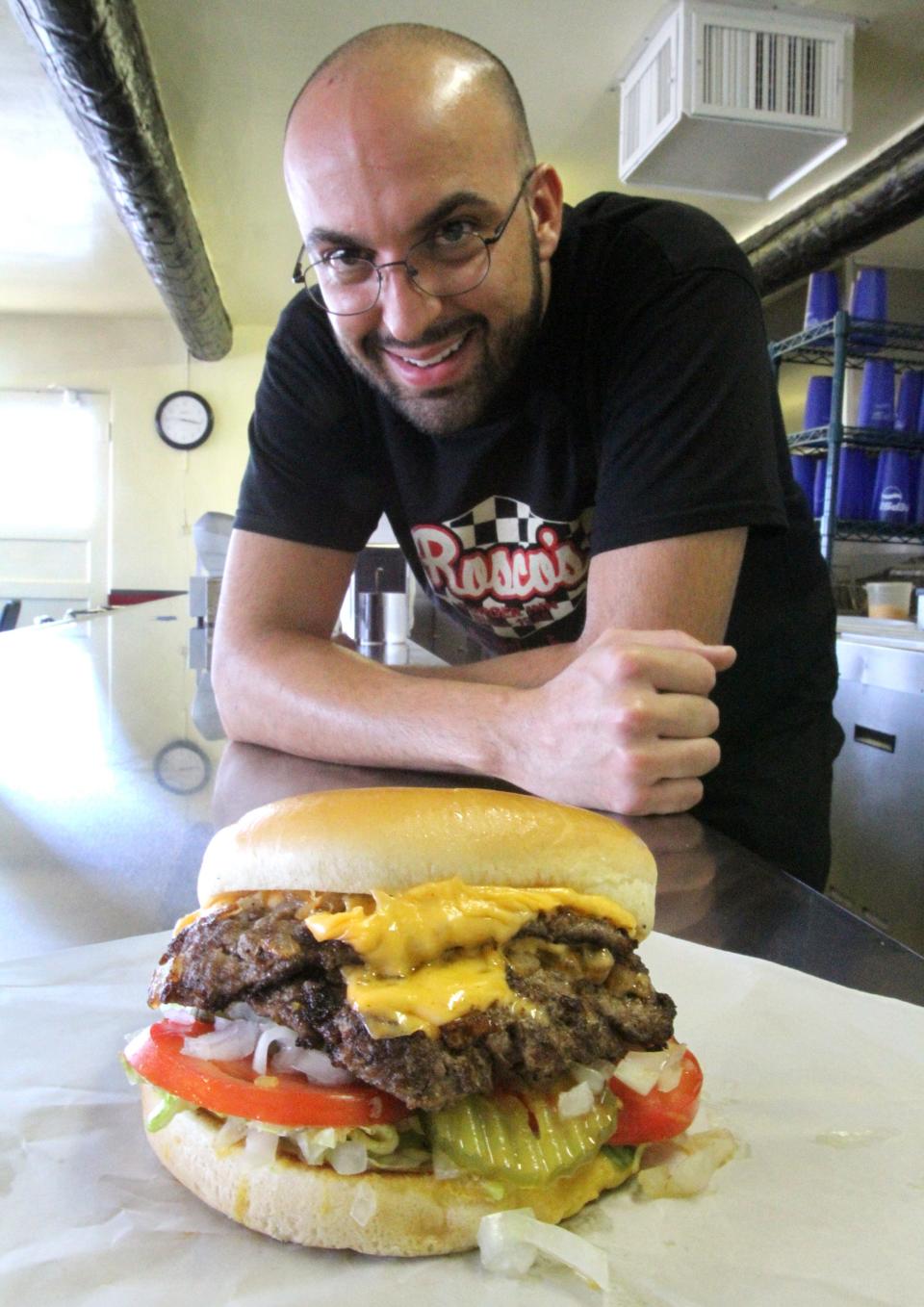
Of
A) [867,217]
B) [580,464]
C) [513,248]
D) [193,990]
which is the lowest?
[193,990]

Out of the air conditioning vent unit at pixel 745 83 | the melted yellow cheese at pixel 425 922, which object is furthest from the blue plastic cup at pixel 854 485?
the melted yellow cheese at pixel 425 922

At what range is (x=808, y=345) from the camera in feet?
14.8

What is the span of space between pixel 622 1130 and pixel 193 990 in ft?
1.13

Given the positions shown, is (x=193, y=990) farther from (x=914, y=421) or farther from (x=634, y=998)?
(x=914, y=421)

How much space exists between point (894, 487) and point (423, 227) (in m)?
3.53

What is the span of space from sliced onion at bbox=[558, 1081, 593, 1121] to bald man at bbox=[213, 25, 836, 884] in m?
0.54

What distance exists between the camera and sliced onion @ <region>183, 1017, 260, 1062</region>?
27.4 inches

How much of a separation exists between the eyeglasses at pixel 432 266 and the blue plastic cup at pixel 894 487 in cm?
329

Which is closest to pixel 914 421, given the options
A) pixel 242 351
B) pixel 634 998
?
pixel 634 998

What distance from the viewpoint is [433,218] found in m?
1.44

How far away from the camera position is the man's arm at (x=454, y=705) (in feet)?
3.82

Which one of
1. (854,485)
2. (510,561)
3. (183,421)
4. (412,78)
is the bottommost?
(510,561)

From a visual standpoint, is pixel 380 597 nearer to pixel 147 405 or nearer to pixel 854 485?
pixel 854 485

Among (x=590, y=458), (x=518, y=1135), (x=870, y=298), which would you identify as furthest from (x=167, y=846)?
(x=870, y=298)
